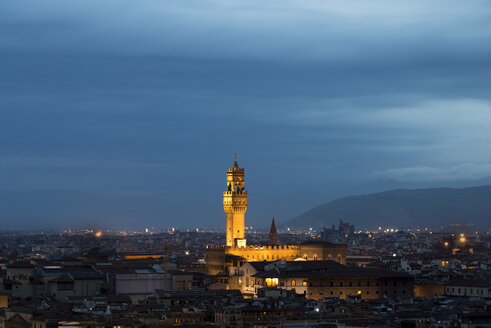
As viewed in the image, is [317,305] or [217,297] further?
[217,297]

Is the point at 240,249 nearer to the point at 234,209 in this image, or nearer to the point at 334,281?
the point at 234,209

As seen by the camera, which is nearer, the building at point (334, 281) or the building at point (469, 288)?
the building at point (334, 281)

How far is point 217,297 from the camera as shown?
8119 centimetres

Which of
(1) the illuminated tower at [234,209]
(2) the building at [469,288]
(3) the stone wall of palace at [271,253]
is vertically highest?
(1) the illuminated tower at [234,209]

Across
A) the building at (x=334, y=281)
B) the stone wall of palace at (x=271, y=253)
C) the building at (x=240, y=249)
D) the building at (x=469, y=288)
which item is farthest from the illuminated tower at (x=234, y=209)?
the building at (x=469, y=288)

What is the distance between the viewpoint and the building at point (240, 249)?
112500mm

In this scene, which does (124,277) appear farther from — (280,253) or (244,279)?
(280,253)

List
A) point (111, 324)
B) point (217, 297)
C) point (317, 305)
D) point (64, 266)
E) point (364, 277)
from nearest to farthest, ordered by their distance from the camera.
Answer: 1. point (111, 324)
2. point (317, 305)
3. point (217, 297)
4. point (364, 277)
5. point (64, 266)

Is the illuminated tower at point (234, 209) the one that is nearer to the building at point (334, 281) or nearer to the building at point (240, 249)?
the building at point (240, 249)

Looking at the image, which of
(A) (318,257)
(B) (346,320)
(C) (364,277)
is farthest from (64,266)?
(B) (346,320)

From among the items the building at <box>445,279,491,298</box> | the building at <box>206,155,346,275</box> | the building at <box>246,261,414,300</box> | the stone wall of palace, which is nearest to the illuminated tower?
the building at <box>206,155,346,275</box>

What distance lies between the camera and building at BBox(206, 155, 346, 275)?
369ft

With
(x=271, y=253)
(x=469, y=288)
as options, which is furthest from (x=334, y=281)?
(x=271, y=253)

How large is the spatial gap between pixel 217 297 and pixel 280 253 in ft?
113
